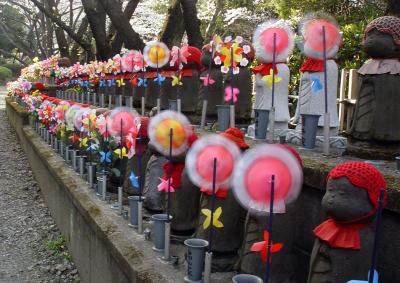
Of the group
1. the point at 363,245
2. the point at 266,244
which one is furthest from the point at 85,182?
the point at 363,245

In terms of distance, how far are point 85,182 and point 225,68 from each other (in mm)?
2091

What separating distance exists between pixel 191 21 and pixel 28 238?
5.16 metres

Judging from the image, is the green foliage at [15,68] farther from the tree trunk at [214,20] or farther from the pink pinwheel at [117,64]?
the pink pinwheel at [117,64]

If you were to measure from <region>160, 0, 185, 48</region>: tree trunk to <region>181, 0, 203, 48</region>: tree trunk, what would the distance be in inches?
28.0

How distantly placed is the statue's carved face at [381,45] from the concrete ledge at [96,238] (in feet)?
6.21

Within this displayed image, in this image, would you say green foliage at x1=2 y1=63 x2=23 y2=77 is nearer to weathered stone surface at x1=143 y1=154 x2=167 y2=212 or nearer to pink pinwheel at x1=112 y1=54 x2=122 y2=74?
pink pinwheel at x1=112 y1=54 x2=122 y2=74

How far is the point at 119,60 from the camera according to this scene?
712cm

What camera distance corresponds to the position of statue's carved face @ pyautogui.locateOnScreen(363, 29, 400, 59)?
302cm

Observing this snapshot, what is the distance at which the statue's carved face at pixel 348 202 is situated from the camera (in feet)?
6.40

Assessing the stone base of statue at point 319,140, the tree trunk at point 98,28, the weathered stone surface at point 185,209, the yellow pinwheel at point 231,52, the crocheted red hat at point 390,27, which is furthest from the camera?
the tree trunk at point 98,28

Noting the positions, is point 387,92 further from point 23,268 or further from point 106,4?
point 106,4

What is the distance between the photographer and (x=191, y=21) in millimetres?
8969

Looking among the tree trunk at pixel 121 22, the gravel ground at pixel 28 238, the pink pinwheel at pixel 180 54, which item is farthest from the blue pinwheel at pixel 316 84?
the tree trunk at pixel 121 22

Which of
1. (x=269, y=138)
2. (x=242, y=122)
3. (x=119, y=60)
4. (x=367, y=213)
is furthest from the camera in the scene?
(x=119, y=60)
